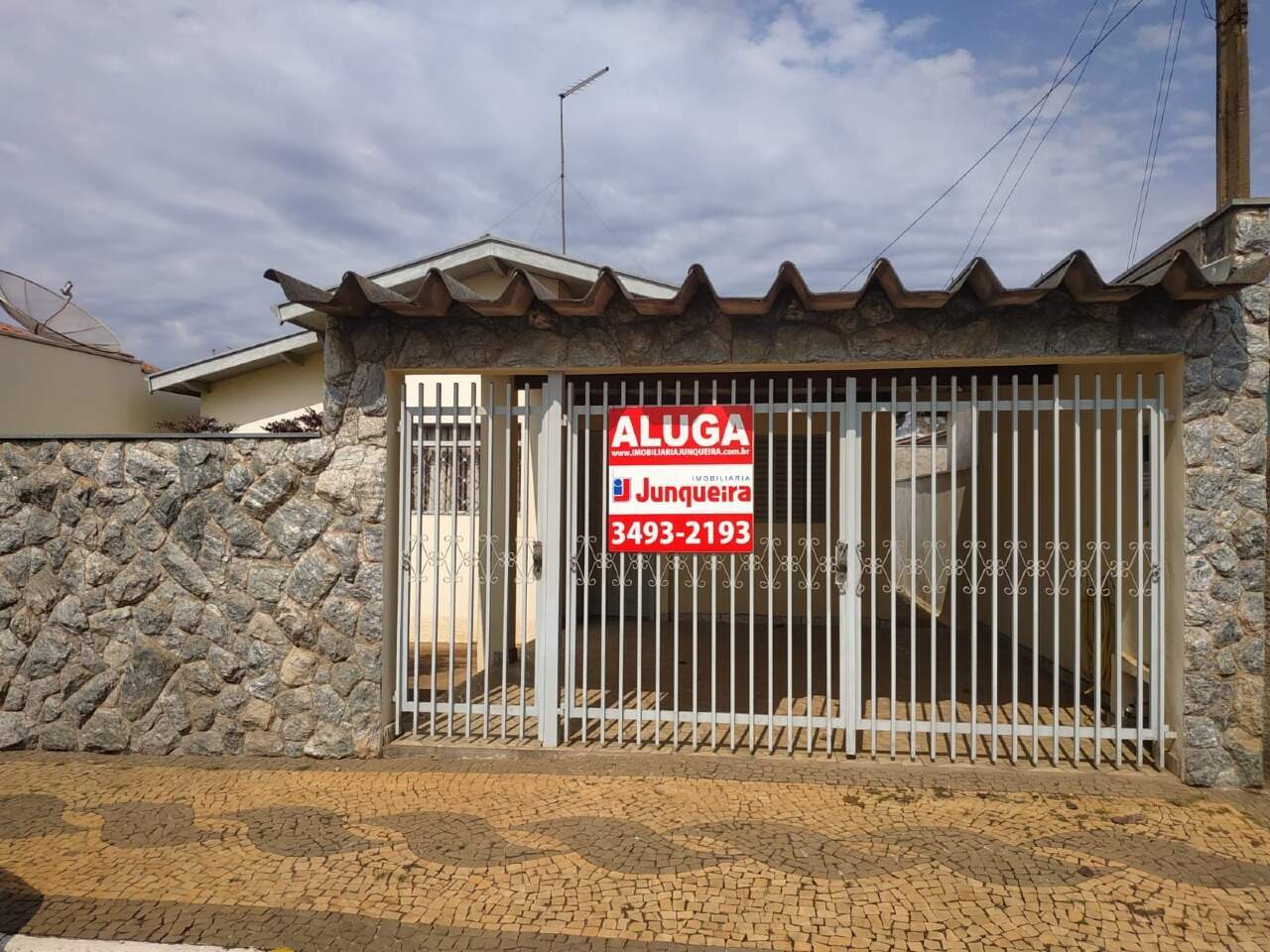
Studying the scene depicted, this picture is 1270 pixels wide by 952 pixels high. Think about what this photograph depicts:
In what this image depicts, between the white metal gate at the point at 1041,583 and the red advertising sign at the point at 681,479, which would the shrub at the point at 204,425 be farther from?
the white metal gate at the point at 1041,583

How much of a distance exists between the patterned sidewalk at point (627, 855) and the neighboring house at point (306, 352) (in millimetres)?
4783

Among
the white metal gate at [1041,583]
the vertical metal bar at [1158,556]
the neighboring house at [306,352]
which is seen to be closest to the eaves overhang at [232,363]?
the neighboring house at [306,352]

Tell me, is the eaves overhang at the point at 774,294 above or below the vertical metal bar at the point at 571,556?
above

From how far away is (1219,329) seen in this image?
473 cm

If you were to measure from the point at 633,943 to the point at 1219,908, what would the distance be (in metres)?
2.53

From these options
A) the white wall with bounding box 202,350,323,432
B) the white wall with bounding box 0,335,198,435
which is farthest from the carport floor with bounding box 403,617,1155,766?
the white wall with bounding box 0,335,198,435

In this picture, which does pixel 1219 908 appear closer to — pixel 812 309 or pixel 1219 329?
pixel 1219 329

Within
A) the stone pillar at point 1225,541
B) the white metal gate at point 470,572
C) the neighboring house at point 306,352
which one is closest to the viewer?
the stone pillar at point 1225,541

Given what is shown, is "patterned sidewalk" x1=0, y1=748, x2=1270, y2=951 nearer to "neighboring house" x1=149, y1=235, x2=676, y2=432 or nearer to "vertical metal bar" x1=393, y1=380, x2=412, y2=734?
"vertical metal bar" x1=393, y1=380, x2=412, y2=734

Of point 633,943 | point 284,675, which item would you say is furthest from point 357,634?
point 633,943

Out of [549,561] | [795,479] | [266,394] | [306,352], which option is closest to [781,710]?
[549,561]

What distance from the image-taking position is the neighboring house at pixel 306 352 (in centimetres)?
865

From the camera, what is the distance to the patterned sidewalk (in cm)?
335

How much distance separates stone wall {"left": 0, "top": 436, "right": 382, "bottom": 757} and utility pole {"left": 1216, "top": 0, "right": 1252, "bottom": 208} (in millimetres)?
7131
